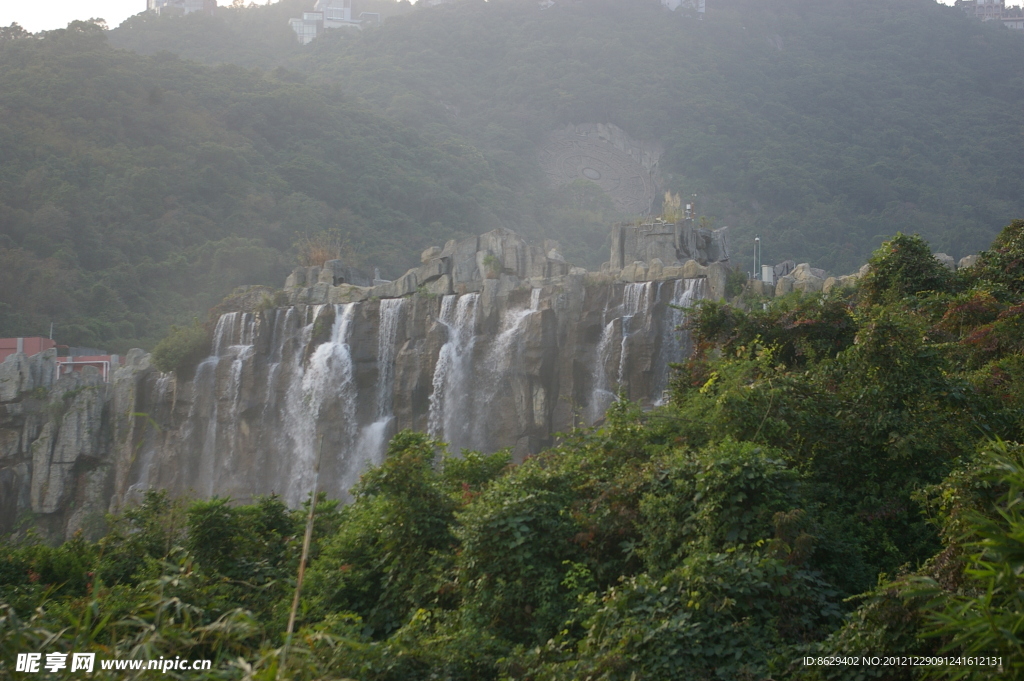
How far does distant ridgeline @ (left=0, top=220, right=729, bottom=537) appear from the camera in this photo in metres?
24.0

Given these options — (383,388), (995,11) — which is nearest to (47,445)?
(383,388)

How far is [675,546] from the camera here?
24.8 ft

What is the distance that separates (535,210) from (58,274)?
95.1 ft

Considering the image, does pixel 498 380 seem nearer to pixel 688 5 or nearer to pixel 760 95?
pixel 760 95

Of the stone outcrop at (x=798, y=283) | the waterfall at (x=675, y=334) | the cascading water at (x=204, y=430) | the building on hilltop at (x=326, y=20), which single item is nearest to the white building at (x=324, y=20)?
the building on hilltop at (x=326, y=20)

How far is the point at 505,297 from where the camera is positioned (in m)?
25.9

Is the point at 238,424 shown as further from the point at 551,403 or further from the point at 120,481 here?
the point at 551,403

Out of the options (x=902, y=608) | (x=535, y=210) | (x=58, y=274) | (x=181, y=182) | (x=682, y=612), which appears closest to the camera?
(x=902, y=608)

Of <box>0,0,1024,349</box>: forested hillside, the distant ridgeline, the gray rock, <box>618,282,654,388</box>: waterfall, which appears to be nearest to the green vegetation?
<box>618,282,654,388</box>: waterfall

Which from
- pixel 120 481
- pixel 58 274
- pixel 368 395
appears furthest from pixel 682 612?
pixel 58 274

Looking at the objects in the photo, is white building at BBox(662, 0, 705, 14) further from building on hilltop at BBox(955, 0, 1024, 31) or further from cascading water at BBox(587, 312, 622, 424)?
cascading water at BBox(587, 312, 622, 424)

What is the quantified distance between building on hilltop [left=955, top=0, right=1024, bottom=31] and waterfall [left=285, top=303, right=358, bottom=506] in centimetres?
7659

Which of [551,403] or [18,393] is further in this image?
[18,393]

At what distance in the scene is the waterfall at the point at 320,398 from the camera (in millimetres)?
26797
